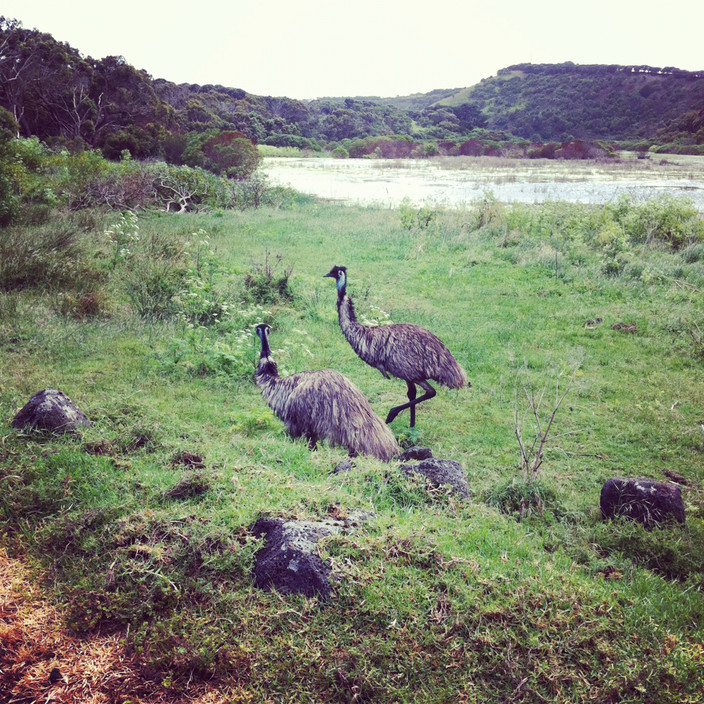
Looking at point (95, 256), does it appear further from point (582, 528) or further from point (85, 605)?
point (582, 528)

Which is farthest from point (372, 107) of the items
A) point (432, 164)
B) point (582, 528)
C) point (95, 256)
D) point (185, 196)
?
point (582, 528)

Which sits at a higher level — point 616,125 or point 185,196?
point 616,125

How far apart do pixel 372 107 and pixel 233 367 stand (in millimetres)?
75308

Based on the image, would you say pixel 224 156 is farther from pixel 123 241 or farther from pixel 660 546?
pixel 660 546

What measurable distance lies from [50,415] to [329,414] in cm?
239

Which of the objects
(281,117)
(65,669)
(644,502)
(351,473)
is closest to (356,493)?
(351,473)

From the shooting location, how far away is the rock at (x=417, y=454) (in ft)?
17.5

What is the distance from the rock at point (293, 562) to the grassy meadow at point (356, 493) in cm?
8

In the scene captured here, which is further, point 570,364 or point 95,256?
point 95,256

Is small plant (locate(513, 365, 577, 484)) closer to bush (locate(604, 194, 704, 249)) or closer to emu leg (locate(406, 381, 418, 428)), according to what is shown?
emu leg (locate(406, 381, 418, 428))

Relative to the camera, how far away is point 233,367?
285 inches

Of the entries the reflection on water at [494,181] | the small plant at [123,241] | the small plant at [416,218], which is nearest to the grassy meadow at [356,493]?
the small plant at [123,241]

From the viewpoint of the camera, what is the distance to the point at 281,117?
194ft

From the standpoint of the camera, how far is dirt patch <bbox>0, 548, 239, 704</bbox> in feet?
8.84
